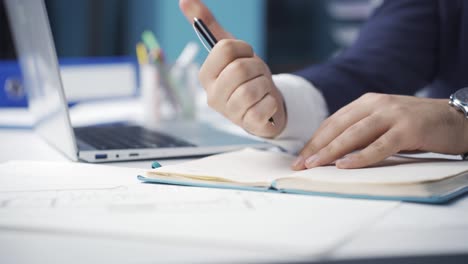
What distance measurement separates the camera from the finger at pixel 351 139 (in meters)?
0.70

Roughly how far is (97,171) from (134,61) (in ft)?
3.91

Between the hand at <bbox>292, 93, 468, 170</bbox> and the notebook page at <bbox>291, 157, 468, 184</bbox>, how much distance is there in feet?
0.06

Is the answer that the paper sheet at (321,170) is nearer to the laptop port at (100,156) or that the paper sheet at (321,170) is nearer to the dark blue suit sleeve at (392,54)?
the laptop port at (100,156)

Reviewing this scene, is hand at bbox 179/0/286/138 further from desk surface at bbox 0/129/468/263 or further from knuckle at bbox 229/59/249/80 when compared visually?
desk surface at bbox 0/129/468/263

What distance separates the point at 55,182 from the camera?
0.66 m

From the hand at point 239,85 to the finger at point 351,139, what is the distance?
95 mm

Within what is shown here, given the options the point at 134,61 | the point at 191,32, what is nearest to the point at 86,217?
the point at 134,61

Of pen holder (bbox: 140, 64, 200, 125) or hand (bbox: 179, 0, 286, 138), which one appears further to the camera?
pen holder (bbox: 140, 64, 200, 125)

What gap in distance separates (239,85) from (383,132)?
7.5 inches

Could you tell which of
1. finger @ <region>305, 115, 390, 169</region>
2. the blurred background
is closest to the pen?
finger @ <region>305, 115, 390, 169</region>

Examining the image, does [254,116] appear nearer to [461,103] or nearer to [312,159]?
[312,159]

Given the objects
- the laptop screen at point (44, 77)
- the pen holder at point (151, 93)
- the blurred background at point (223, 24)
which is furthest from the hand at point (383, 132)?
the blurred background at point (223, 24)

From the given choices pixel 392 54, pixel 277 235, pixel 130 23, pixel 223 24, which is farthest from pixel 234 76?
pixel 130 23

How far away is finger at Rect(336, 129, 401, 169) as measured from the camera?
2.16ft
